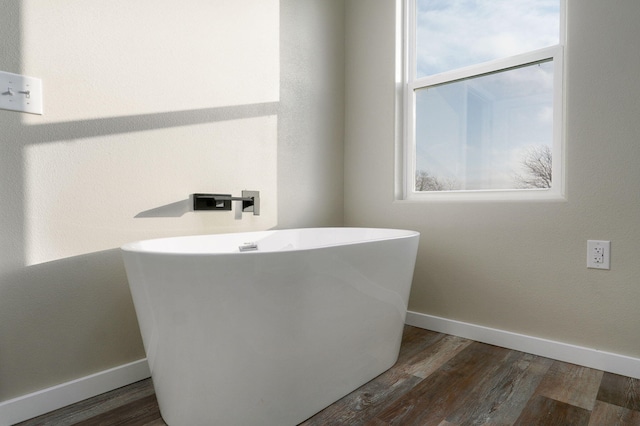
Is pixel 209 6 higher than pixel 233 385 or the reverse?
higher

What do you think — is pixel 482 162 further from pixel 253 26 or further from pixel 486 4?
pixel 253 26

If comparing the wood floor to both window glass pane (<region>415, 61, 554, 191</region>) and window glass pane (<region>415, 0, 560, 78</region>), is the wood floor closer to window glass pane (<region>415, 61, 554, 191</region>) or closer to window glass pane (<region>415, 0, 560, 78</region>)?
window glass pane (<region>415, 61, 554, 191</region>)

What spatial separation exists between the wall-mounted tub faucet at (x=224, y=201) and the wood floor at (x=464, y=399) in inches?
31.1

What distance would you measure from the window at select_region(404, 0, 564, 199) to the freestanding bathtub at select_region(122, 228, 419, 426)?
1.03m

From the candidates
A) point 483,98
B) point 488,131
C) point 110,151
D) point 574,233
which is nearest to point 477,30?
point 483,98

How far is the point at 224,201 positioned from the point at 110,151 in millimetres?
547

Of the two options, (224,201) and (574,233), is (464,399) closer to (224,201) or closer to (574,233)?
(574,233)

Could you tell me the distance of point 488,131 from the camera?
6.73 feet

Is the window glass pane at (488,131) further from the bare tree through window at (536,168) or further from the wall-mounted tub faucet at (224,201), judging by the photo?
the wall-mounted tub faucet at (224,201)

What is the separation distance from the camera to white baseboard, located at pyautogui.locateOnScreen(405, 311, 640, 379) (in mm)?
1593

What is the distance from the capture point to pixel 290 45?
2.28m

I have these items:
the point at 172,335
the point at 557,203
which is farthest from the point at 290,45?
the point at 172,335

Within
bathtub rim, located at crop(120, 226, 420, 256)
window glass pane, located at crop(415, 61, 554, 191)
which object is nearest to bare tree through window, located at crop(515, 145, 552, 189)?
window glass pane, located at crop(415, 61, 554, 191)

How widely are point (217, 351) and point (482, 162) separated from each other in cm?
171
